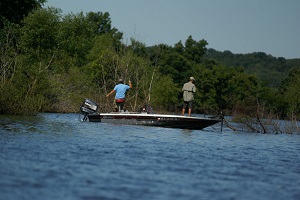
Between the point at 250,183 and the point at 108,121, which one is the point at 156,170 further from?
the point at 108,121

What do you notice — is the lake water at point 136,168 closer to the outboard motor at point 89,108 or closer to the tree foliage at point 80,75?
the outboard motor at point 89,108

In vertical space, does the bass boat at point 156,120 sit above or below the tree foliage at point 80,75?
below

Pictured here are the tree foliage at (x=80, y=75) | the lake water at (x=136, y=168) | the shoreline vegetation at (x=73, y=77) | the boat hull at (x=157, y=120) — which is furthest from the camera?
the tree foliage at (x=80, y=75)

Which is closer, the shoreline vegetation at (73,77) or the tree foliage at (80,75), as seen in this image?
the shoreline vegetation at (73,77)

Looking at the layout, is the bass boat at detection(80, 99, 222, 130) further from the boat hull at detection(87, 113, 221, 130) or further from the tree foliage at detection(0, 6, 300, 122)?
the tree foliage at detection(0, 6, 300, 122)

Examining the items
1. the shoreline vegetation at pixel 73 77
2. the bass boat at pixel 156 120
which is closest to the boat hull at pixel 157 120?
the bass boat at pixel 156 120

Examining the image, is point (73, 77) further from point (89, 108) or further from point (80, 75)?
point (89, 108)

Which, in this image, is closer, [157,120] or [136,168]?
[136,168]

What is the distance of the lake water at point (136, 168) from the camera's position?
920cm

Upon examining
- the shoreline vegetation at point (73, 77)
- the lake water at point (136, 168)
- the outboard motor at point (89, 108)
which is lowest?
the lake water at point (136, 168)

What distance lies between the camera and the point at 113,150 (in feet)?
48.4

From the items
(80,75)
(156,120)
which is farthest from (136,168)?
(80,75)

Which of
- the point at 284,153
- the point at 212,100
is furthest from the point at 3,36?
the point at 212,100

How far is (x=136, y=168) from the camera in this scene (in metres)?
11.8
